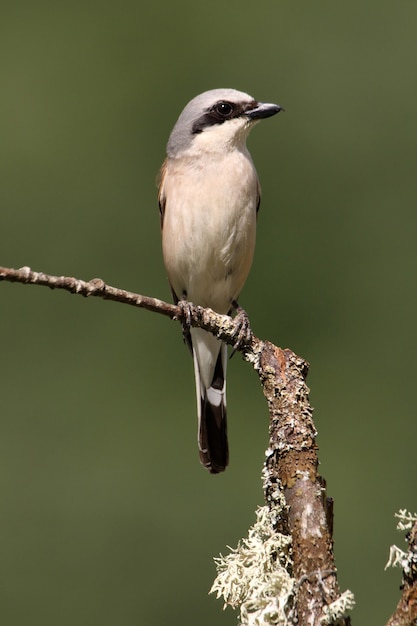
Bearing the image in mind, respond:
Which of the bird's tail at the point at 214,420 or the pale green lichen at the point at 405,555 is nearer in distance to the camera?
the pale green lichen at the point at 405,555

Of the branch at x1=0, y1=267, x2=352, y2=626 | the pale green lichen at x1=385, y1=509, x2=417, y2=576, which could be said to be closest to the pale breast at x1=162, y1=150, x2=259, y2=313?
the branch at x1=0, y1=267, x2=352, y2=626

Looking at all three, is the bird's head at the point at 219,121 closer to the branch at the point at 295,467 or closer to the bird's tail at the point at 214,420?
the bird's tail at the point at 214,420

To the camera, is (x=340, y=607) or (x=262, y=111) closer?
(x=340, y=607)

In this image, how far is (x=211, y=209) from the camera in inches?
149

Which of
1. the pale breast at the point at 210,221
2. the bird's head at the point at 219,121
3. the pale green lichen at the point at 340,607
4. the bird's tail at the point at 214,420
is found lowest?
the pale green lichen at the point at 340,607

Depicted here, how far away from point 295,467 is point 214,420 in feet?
6.82

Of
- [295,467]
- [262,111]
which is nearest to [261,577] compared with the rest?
[295,467]

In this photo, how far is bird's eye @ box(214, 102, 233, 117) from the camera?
3.93 metres

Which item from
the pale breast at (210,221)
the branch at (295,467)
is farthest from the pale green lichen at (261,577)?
the pale breast at (210,221)

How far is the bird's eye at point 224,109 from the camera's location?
12.9 ft

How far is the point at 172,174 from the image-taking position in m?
3.95

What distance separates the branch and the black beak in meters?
1.63

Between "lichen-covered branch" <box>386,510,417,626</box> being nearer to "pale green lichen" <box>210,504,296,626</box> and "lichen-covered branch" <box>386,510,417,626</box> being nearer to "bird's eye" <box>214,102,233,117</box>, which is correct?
"pale green lichen" <box>210,504,296,626</box>

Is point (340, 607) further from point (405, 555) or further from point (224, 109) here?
point (224, 109)
